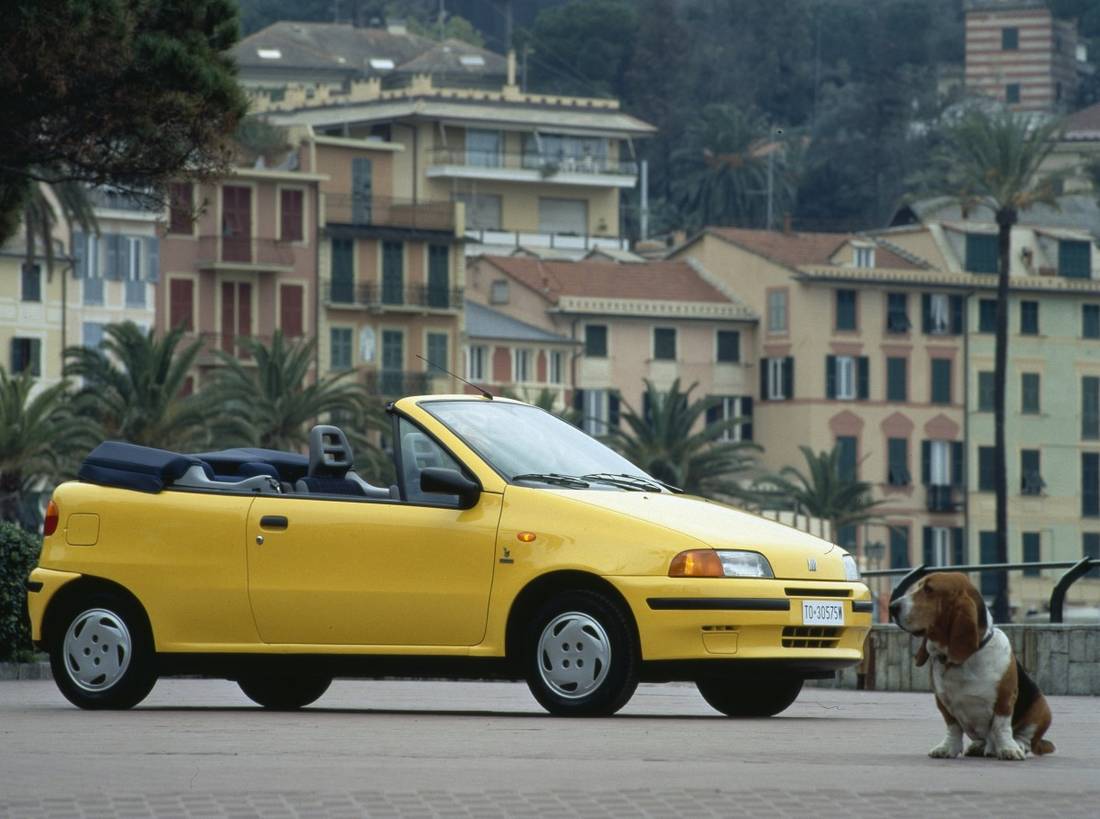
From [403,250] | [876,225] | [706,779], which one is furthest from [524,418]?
[876,225]

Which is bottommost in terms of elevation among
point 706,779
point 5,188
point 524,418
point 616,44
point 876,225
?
point 706,779

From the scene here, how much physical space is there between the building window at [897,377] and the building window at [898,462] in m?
1.59

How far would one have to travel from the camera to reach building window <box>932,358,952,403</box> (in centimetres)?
10638

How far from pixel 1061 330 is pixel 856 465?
11.5 meters

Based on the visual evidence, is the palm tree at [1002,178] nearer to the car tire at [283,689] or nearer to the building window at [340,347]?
the building window at [340,347]

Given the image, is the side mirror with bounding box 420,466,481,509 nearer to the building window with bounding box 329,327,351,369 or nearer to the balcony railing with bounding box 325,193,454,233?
the building window with bounding box 329,327,351,369

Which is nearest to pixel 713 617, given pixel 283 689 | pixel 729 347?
pixel 283 689

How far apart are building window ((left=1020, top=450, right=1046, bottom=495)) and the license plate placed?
9346 cm

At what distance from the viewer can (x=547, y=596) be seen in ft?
47.7

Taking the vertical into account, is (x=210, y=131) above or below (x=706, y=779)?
above

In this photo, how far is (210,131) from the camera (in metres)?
26.7

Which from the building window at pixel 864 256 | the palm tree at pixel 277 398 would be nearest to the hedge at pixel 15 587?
the palm tree at pixel 277 398

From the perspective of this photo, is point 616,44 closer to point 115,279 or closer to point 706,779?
point 115,279

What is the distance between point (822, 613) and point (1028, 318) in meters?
94.7
